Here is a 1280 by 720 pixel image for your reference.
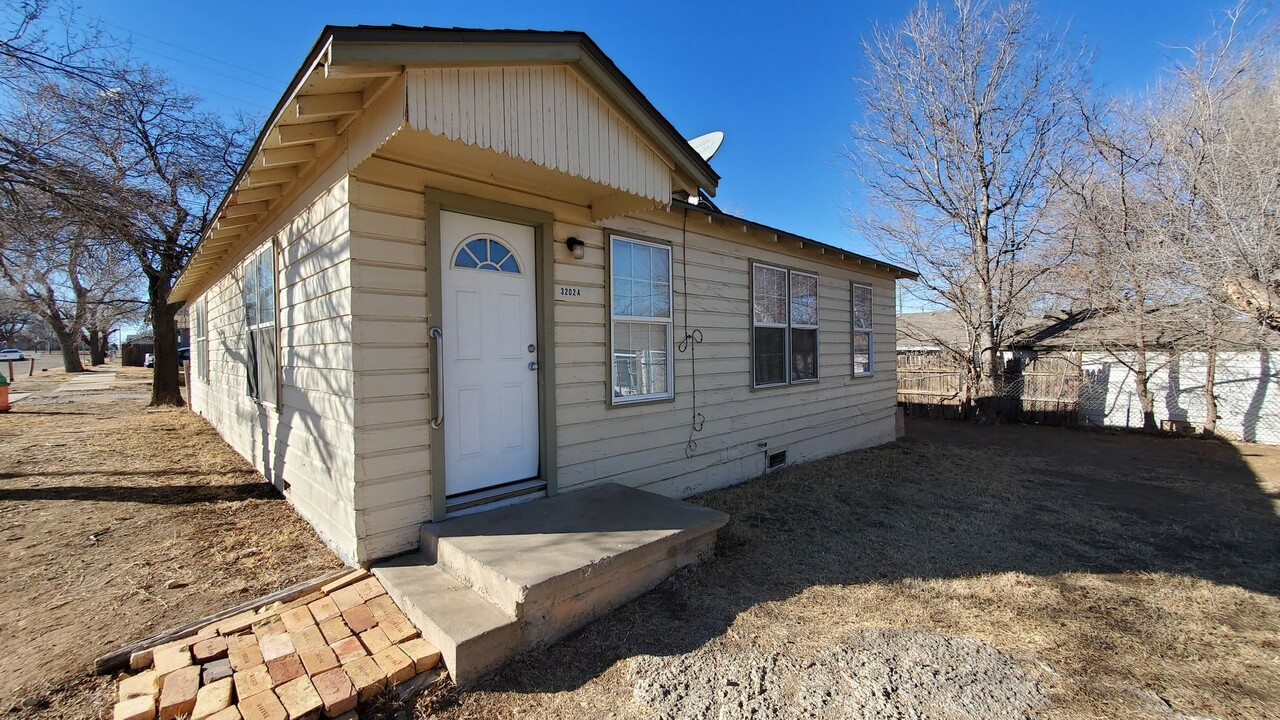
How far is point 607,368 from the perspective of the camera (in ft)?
14.5

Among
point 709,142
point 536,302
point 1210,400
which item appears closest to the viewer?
point 536,302

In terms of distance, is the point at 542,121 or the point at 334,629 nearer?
the point at 334,629

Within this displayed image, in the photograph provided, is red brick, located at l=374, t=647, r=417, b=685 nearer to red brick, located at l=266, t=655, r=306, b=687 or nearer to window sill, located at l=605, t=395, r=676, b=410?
red brick, located at l=266, t=655, r=306, b=687

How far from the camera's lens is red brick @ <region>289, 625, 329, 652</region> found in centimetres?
235

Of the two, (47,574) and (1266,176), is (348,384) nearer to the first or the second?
(47,574)

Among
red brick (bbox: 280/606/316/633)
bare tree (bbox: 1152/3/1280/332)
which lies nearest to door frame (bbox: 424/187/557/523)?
red brick (bbox: 280/606/316/633)

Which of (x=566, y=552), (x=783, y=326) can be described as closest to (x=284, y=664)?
(x=566, y=552)

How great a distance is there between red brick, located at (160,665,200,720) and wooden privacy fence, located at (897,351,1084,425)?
13.6 metres

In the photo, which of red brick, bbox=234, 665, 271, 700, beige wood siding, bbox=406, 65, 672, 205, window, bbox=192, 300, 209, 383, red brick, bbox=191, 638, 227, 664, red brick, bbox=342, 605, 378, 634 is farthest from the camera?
window, bbox=192, 300, 209, 383

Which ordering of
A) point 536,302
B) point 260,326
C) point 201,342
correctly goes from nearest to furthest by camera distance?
point 536,302, point 260,326, point 201,342

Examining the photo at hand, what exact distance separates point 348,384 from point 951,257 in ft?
43.3

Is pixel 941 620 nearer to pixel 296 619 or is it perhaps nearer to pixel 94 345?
pixel 296 619

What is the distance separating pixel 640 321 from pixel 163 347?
14.2m

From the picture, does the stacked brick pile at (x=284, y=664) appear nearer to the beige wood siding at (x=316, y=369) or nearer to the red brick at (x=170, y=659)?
the red brick at (x=170, y=659)
